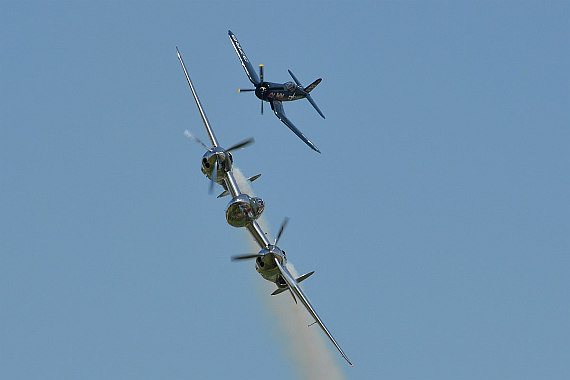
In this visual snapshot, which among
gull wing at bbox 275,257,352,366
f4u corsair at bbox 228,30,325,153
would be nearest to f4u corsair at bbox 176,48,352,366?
gull wing at bbox 275,257,352,366

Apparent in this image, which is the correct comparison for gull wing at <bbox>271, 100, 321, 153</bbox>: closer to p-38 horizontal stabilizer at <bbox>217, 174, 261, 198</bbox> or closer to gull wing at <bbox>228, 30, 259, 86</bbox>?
gull wing at <bbox>228, 30, 259, 86</bbox>

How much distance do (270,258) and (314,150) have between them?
3400cm

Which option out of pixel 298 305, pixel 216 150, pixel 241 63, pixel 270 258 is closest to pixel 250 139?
pixel 216 150

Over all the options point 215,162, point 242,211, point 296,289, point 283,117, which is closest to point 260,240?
point 242,211

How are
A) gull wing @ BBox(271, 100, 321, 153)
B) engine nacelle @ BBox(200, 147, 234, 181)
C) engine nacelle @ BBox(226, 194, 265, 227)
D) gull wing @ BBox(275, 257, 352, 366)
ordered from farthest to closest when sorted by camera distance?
gull wing @ BBox(271, 100, 321, 153)
engine nacelle @ BBox(200, 147, 234, 181)
engine nacelle @ BBox(226, 194, 265, 227)
gull wing @ BBox(275, 257, 352, 366)

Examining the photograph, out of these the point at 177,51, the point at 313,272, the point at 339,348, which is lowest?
the point at 339,348

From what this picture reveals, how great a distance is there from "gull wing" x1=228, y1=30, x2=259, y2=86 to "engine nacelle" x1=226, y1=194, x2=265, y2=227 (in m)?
38.0

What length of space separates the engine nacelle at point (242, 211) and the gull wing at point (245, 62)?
3796cm

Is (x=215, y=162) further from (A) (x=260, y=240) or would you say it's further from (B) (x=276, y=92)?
(B) (x=276, y=92)

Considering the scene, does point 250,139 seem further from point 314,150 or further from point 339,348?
point 314,150

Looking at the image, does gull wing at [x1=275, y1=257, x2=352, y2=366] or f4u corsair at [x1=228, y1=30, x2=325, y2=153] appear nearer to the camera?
gull wing at [x1=275, y1=257, x2=352, y2=366]

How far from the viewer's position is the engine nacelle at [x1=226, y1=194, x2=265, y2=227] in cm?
7988

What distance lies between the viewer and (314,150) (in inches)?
4385

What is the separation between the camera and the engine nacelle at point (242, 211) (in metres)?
79.9
